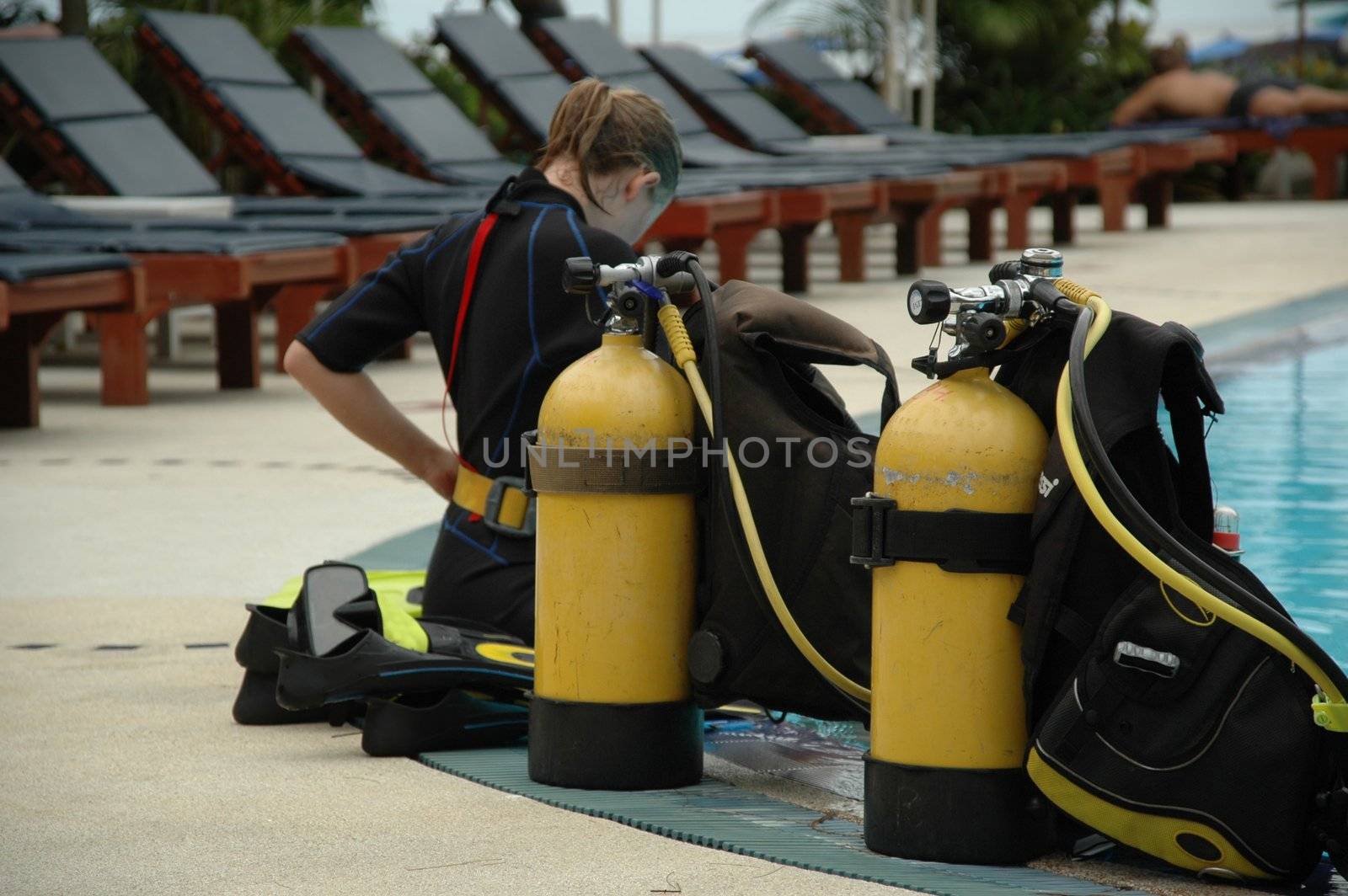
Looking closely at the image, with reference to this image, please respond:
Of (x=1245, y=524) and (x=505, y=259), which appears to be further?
(x=1245, y=524)

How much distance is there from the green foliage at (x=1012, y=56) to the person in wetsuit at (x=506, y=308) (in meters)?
17.9

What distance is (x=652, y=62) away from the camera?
15.2 metres

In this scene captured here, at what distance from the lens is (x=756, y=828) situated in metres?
2.49

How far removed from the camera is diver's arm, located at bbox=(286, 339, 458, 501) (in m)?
3.25

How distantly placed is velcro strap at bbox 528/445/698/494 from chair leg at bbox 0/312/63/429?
4808 millimetres

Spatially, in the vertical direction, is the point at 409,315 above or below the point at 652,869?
above

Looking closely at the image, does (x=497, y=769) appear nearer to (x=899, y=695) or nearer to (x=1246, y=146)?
(x=899, y=695)

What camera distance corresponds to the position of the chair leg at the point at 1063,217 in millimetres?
14219

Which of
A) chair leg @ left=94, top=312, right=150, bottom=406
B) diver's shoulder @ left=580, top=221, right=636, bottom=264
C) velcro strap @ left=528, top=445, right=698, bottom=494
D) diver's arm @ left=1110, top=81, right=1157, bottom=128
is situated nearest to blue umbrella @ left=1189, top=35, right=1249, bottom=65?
diver's arm @ left=1110, top=81, right=1157, bottom=128

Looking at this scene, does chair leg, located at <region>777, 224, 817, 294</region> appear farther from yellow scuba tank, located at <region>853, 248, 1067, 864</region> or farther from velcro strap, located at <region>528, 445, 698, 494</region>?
yellow scuba tank, located at <region>853, 248, 1067, 864</region>

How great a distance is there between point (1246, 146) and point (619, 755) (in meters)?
17.0

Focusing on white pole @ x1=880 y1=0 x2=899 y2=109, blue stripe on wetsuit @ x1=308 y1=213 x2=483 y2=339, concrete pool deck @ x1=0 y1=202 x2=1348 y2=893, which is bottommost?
concrete pool deck @ x1=0 y1=202 x2=1348 y2=893

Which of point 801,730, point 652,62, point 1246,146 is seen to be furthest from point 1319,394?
point 1246,146

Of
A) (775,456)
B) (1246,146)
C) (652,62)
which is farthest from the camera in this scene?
(1246,146)
